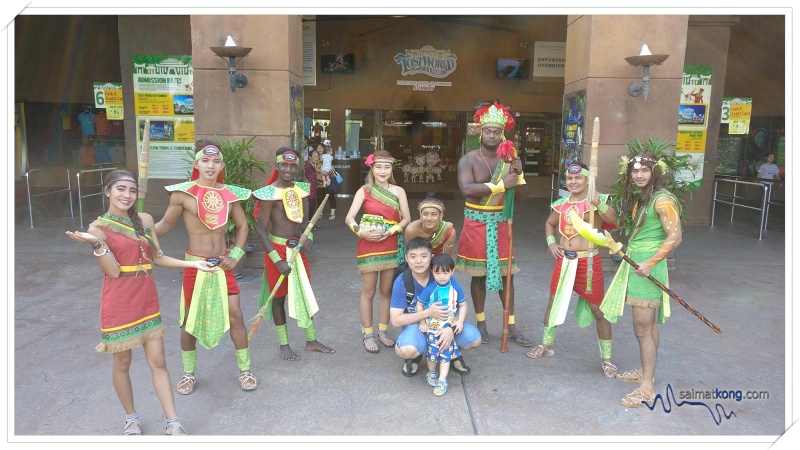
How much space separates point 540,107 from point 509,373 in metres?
12.2

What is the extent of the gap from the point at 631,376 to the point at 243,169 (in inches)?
196

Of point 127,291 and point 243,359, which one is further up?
point 127,291

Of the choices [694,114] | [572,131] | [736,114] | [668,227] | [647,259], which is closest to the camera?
[668,227]

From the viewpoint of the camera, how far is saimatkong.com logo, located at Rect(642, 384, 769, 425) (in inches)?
143

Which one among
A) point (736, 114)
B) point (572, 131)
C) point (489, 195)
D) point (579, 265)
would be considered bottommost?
point (579, 265)

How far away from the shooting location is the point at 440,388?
12.6 feet

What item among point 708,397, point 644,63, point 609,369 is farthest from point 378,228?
point 644,63

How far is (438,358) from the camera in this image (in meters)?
3.93

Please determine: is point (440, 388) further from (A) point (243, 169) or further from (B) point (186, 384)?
(A) point (243, 169)

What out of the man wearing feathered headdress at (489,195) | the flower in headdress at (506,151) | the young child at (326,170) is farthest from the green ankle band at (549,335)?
the young child at (326,170)

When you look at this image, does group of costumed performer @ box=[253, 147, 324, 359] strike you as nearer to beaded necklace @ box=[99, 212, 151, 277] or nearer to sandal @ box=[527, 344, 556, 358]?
beaded necklace @ box=[99, 212, 151, 277]

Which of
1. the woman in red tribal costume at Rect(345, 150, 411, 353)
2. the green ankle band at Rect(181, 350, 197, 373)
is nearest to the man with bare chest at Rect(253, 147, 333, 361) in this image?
the woman in red tribal costume at Rect(345, 150, 411, 353)

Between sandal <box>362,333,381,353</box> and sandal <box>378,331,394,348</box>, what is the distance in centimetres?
8

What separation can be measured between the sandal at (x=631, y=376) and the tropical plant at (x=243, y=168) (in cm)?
431
